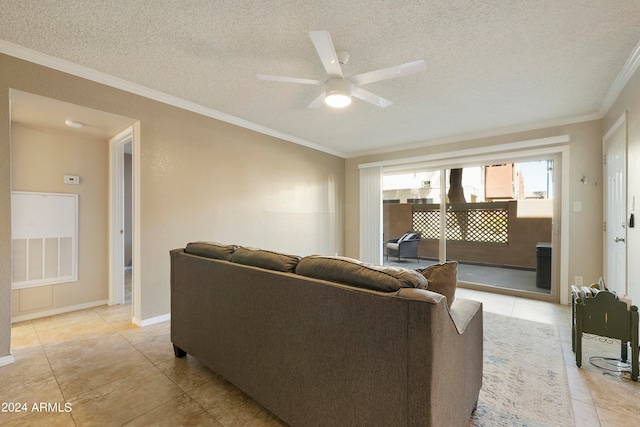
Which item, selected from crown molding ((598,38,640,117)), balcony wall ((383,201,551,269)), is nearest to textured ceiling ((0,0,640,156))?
crown molding ((598,38,640,117))

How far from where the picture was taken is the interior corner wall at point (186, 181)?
216cm

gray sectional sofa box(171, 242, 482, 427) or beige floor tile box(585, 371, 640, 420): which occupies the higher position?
gray sectional sofa box(171, 242, 482, 427)

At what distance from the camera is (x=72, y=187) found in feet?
10.8

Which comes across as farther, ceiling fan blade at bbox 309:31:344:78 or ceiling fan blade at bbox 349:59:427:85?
ceiling fan blade at bbox 349:59:427:85

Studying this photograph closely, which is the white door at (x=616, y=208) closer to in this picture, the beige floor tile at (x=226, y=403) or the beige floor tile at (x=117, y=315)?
the beige floor tile at (x=226, y=403)

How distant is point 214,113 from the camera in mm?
3361

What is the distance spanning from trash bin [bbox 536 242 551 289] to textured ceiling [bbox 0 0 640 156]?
5.93 feet

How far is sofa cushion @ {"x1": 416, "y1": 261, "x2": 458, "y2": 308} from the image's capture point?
4.10ft

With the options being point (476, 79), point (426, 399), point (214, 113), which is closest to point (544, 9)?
point (476, 79)

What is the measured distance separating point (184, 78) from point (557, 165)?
179 inches

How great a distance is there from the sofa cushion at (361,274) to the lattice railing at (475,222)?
12.8 feet

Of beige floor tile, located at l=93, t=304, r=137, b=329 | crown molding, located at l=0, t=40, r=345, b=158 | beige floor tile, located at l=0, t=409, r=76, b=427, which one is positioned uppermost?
crown molding, located at l=0, t=40, r=345, b=158

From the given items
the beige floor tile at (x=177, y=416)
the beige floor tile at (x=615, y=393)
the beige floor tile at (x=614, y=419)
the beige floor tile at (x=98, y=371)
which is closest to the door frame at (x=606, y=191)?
the beige floor tile at (x=615, y=393)

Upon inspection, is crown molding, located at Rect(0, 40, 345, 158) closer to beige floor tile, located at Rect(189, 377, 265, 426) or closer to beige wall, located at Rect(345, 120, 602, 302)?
beige floor tile, located at Rect(189, 377, 265, 426)
